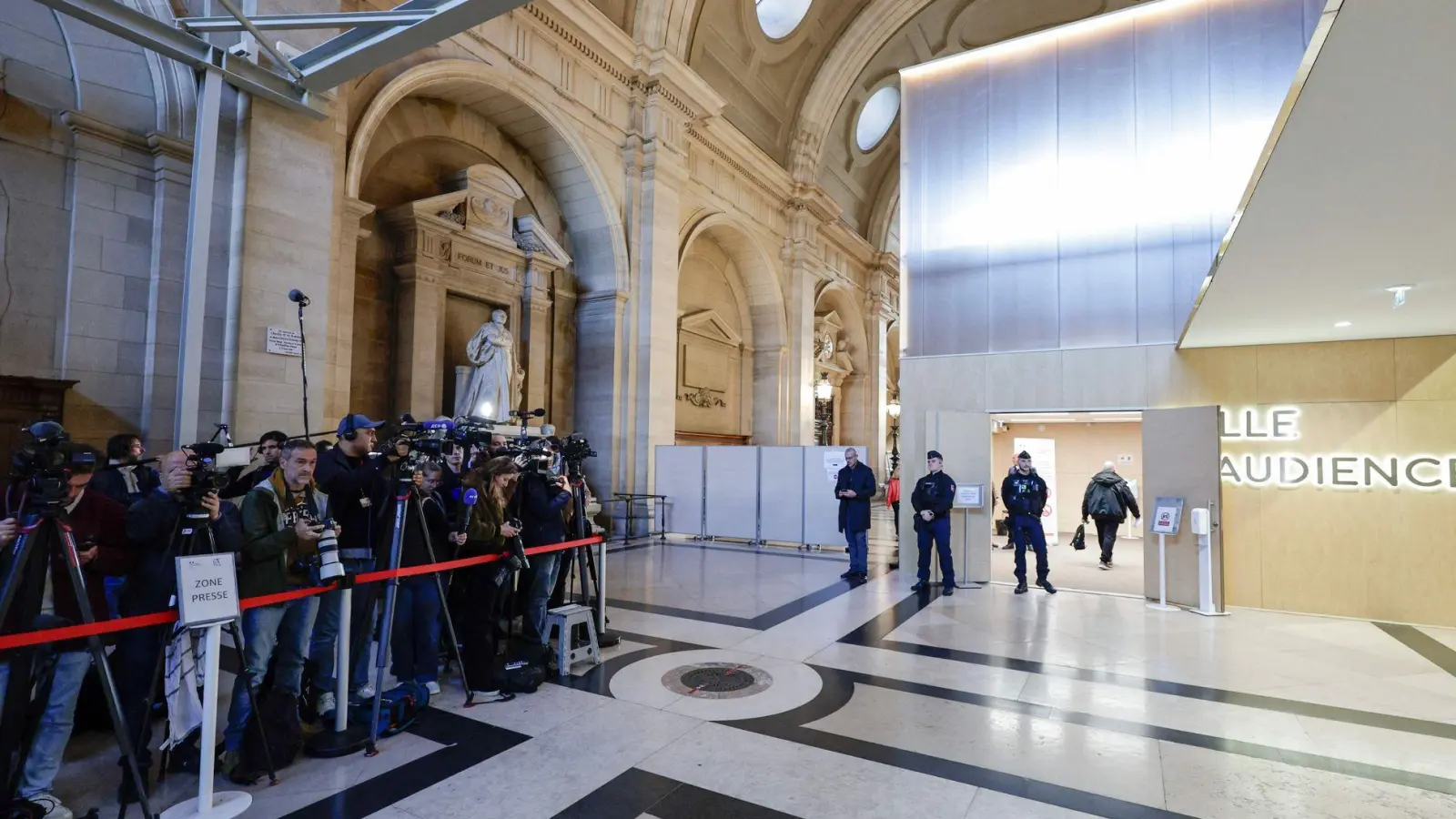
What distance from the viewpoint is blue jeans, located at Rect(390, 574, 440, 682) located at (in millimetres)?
4445

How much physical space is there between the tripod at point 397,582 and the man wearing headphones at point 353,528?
0.16 metres

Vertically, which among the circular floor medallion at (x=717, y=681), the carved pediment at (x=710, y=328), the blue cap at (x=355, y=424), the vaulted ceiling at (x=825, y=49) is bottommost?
the circular floor medallion at (x=717, y=681)

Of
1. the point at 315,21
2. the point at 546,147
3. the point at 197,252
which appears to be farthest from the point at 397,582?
the point at 546,147

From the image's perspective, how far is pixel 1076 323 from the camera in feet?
28.4

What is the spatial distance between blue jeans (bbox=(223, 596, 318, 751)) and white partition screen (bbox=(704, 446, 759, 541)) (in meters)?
8.95

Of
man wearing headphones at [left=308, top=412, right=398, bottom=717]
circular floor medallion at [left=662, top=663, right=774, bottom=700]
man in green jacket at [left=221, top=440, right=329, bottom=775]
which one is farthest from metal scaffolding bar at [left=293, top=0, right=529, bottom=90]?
circular floor medallion at [left=662, top=663, right=774, bottom=700]

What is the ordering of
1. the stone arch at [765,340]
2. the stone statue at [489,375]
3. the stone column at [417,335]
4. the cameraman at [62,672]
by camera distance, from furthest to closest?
the stone arch at [765,340], the stone statue at [489,375], the stone column at [417,335], the cameraman at [62,672]

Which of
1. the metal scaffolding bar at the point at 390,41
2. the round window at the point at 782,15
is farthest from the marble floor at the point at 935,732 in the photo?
the round window at the point at 782,15

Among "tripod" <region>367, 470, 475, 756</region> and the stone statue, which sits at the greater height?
the stone statue

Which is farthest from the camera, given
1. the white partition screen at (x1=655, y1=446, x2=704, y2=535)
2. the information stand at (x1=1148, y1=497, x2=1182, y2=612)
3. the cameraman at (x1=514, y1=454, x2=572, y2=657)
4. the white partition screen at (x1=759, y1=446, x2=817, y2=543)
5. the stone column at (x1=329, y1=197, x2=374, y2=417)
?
the white partition screen at (x1=655, y1=446, x2=704, y2=535)

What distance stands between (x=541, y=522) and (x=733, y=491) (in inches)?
293

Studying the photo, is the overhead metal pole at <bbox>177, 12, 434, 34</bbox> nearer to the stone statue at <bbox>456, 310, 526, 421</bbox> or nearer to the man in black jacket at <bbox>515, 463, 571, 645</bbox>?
the man in black jacket at <bbox>515, 463, 571, 645</bbox>

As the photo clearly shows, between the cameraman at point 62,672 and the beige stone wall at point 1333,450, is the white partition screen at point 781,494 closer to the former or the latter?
the beige stone wall at point 1333,450

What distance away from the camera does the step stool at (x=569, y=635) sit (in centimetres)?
507
